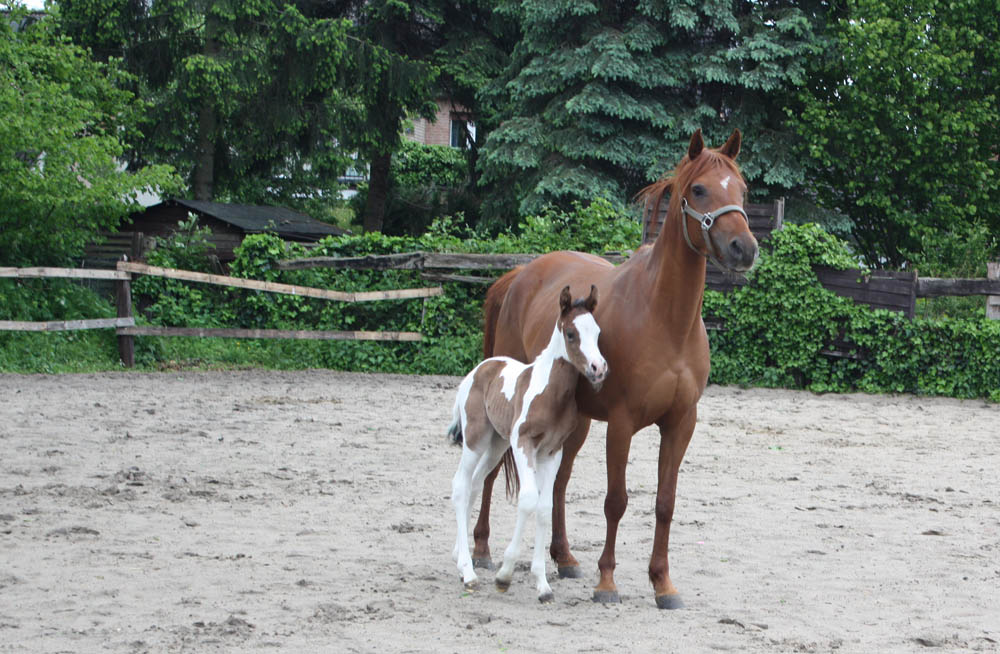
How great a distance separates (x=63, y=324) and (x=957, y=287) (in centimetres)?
1130

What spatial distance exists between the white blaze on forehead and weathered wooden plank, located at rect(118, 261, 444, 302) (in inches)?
397

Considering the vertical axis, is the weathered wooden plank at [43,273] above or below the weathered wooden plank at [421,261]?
below

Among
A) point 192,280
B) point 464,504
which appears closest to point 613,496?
point 464,504

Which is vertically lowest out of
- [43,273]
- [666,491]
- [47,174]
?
[666,491]

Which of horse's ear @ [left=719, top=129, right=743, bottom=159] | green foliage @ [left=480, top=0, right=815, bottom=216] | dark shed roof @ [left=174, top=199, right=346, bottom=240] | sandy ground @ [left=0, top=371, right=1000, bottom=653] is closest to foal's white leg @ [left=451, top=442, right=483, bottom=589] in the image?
sandy ground @ [left=0, top=371, right=1000, bottom=653]

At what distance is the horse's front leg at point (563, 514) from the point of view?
552cm

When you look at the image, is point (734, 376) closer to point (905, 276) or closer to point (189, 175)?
point (905, 276)

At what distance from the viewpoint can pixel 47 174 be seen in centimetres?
1401

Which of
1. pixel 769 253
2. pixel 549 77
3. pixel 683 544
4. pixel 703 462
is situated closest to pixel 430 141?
pixel 549 77

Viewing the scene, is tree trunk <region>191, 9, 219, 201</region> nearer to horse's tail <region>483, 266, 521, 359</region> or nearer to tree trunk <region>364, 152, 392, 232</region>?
tree trunk <region>364, 152, 392, 232</region>

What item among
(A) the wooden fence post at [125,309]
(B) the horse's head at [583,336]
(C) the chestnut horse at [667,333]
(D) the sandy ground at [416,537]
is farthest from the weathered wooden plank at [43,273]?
(B) the horse's head at [583,336]

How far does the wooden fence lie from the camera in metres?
13.7

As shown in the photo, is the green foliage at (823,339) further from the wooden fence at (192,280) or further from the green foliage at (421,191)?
the green foliage at (421,191)

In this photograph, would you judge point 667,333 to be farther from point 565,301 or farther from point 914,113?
point 914,113
